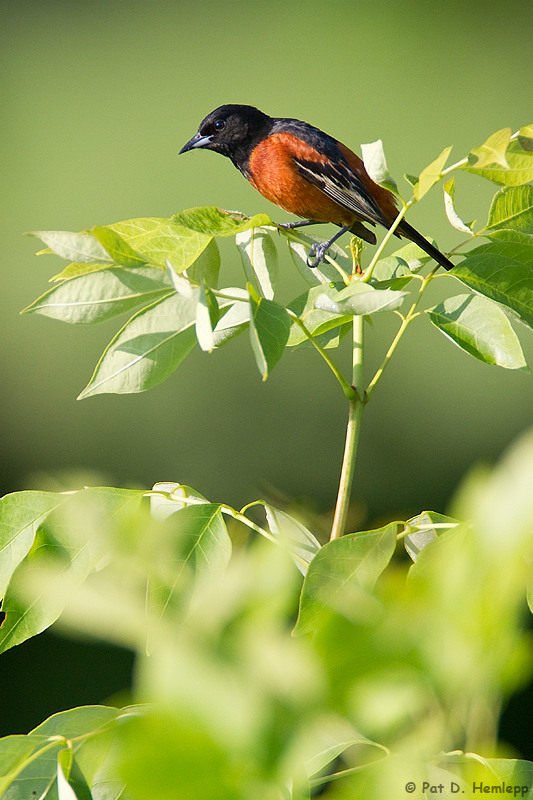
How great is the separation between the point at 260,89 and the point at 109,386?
64.8 inches

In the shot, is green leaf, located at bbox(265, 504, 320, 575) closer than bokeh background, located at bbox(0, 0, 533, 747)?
Yes

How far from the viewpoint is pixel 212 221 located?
0.36m

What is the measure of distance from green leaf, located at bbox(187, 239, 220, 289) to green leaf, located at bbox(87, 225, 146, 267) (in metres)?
0.12

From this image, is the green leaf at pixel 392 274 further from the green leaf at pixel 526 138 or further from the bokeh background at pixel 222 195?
the bokeh background at pixel 222 195

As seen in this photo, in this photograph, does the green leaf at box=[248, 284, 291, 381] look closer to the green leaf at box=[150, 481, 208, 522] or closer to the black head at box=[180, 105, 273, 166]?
the green leaf at box=[150, 481, 208, 522]

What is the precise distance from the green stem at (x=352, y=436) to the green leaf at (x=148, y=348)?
9 cm

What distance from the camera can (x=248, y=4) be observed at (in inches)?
72.3

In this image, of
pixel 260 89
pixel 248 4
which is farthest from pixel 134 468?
pixel 248 4

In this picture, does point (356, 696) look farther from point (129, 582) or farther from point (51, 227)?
point (51, 227)

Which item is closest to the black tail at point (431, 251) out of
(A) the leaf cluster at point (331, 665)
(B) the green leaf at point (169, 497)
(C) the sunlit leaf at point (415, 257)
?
(C) the sunlit leaf at point (415, 257)

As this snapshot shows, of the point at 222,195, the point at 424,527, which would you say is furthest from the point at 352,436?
the point at 222,195

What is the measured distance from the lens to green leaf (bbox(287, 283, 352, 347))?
0.35 metres

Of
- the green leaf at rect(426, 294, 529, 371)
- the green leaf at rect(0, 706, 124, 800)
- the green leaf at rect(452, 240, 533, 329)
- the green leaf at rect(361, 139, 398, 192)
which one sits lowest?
the green leaf at rect(0, 706, 124, 800)

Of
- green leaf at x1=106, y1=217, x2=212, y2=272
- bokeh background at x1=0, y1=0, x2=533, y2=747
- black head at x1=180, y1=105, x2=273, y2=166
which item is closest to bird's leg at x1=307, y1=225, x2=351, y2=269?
green leaf at x1=106, y1=217, x2=212, y2=272
